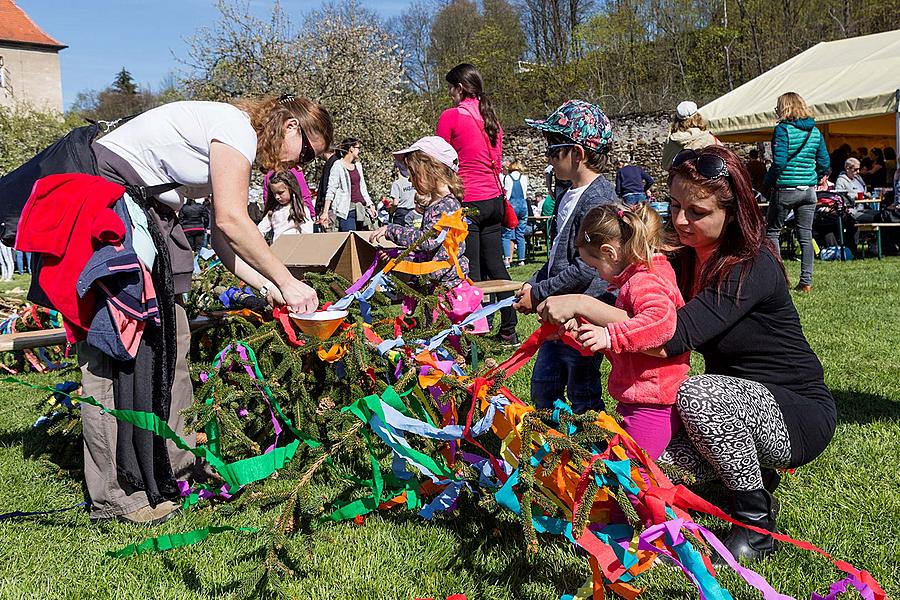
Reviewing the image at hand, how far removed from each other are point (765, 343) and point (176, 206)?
243 centimetres

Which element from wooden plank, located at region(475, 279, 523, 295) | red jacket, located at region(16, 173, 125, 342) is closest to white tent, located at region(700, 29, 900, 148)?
wooden plank, located at region(475, 279, 523, 295)

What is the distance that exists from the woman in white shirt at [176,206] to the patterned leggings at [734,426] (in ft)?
4.88

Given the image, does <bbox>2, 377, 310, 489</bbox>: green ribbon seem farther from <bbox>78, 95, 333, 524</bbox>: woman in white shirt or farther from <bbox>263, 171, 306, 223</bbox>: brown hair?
<bbox>263, 171, 306, 223</bbox>: brown hair

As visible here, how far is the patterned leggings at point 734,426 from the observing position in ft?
7.84

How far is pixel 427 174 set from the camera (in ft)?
15.8

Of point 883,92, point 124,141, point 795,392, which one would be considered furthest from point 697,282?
point 883,92

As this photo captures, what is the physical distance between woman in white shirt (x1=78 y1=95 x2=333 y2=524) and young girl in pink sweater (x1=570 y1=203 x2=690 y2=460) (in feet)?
3.78

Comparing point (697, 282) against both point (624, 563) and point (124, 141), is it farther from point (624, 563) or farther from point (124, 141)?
point (124, 141)

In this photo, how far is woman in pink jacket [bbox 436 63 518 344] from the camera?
5895mm

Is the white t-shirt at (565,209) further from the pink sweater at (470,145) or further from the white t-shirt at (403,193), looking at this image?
the white t-shirt at (403,193)

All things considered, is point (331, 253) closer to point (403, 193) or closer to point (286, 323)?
point (286, 323)

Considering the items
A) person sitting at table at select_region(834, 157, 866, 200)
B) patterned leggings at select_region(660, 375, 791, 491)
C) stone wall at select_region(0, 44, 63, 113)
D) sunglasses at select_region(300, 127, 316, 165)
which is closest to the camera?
patterned leggings at select_region(660, 375, 791, 491)

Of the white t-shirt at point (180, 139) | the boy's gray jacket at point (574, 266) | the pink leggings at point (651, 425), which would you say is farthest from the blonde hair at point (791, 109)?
the white t-shirt at point (180, 139)

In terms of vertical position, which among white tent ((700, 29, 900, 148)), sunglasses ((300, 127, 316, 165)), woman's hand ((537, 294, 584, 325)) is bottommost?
woman's hand ((537, 294, 584, 325))
